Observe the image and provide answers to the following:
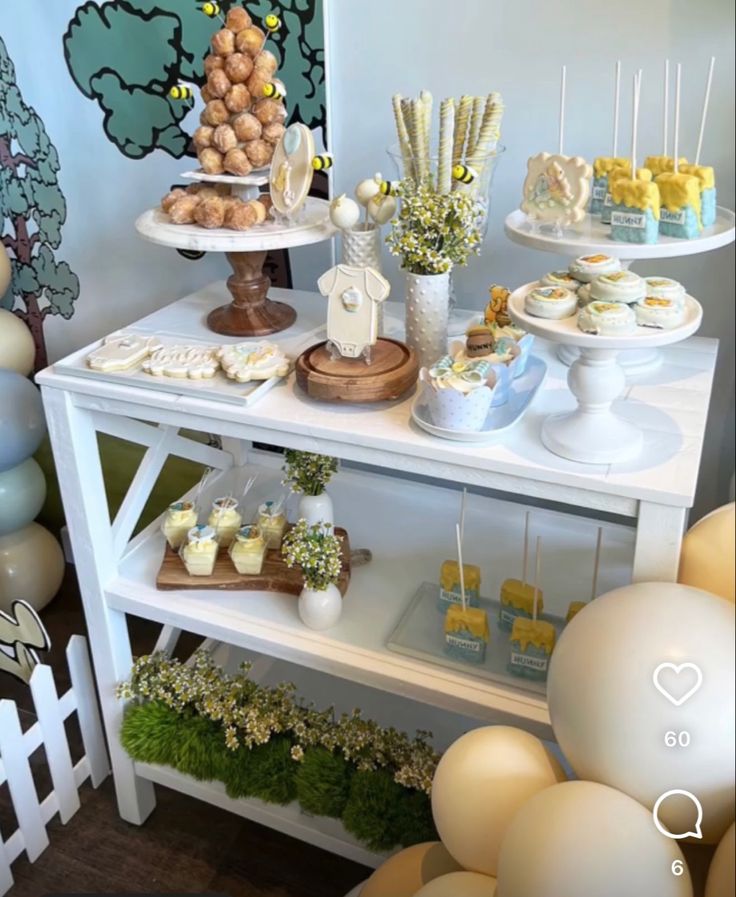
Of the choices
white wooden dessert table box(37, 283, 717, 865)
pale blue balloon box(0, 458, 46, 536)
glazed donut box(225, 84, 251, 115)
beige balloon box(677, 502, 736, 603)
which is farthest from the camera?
pale blue balloon box(0, 458, 46, 536)

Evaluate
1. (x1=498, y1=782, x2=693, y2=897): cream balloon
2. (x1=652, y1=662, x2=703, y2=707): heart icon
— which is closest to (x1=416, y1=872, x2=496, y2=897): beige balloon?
(x1=498, y1=782, x2=693, y2=897): cream balloon

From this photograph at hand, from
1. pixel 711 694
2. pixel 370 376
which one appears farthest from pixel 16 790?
pixel 711 694

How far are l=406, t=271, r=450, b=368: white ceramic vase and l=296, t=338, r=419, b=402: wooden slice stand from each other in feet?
0.13

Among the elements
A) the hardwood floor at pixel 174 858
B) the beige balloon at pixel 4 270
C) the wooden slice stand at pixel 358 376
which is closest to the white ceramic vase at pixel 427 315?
the wooden slice stand at pixel 358 376

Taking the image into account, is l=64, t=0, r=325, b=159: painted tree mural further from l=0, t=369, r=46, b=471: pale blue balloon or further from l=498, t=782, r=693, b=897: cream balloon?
l=498, t=782, r=693, b=897: cream balloon

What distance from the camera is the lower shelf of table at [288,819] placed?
4.63ft

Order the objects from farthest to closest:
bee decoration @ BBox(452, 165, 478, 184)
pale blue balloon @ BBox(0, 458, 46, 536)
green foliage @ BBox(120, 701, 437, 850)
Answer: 1. pale blue balloon @ BBox(0, 458, 46, 536)
2. green foliage @ BBox(120, 701, 437, 850)
3. bee decoration @ BBox(452, 165, 478, 184)

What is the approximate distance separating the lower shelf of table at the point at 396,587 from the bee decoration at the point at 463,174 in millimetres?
604

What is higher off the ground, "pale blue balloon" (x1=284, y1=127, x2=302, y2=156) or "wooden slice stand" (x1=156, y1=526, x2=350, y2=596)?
"pale blue balloon" (x1=284, y1=127, x2=302, y2=156)

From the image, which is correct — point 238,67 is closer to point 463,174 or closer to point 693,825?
point 463,174

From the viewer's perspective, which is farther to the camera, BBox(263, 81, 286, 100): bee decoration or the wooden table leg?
the wooden table leg

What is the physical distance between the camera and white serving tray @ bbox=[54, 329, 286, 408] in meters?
1.18

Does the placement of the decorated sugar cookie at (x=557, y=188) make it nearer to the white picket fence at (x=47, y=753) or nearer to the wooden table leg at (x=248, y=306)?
the wooden table leg at (x=248, y=306)

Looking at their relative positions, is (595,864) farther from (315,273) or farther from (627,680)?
(315,273)
